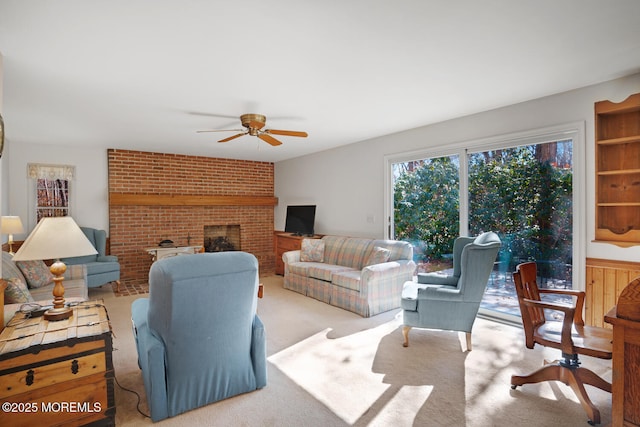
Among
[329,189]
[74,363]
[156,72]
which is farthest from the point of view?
[329,189]

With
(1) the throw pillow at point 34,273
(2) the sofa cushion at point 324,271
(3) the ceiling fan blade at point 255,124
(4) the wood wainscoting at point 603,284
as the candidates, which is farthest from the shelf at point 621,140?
(1) the throw pillow at point 34,273

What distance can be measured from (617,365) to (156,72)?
346 cm

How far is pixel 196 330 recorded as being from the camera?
80.7 inches

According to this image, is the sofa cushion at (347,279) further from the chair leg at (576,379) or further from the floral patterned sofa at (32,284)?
the floral patterned sofa at (32,284)

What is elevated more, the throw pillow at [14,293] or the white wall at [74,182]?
the white wall at [74,182]

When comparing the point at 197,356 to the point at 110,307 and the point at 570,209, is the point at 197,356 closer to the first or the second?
the point at 110,307

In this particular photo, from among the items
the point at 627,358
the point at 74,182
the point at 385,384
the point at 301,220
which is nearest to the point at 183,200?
the point at 74,182

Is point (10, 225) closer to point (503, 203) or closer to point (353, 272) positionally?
point (353, 272)

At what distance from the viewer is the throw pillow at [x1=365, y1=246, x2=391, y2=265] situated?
4355 mm

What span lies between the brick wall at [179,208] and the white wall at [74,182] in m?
0.17

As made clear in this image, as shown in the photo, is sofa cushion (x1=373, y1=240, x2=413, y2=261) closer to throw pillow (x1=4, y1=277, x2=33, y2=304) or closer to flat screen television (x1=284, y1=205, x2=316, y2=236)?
flat screen television (x1=284, y1=205, x2=316, y2=236)

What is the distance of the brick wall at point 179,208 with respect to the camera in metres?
5.98

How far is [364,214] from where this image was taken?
541cm

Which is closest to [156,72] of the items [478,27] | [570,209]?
[478,27]
